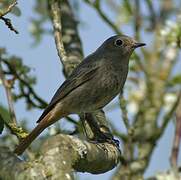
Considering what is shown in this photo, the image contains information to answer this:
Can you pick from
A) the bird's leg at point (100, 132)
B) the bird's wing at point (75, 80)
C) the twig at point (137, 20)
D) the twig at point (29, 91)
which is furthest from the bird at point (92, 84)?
the twig at point (137, 20)

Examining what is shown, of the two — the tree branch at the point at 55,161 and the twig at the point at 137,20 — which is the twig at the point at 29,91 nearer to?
the twig at the point at 137,20

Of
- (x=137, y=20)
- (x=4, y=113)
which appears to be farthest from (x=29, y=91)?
(x=137, y=20)

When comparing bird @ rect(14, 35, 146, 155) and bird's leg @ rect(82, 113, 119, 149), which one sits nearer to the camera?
bird's leg @ rect(82, 113, 119, 149)

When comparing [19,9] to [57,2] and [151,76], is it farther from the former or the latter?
[151,76]

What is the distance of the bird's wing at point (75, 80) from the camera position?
518 centimetres

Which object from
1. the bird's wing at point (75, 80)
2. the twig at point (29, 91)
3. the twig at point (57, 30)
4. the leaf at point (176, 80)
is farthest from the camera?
the leaf at point (176, 80)

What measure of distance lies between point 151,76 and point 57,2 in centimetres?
250

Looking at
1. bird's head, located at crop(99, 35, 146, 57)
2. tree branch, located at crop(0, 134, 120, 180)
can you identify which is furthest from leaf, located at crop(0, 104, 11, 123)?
tree branch, located at crop(0, 134, 120, 180)

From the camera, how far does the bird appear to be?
5207 millimetres

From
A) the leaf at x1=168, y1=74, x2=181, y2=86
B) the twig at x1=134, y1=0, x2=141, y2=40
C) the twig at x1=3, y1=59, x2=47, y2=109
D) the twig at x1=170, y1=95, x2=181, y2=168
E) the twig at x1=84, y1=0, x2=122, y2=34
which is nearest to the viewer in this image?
the twig at x1=170, y1=95, x2=181, y2=168

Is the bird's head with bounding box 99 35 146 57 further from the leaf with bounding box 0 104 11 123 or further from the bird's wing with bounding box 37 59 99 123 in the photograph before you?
the leaf with bounding box 0 104 11 123

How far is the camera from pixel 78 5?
21.4 ft

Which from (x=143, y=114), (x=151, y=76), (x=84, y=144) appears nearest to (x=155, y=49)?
(x=151, y=76)

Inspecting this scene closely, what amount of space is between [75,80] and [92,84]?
18cm
